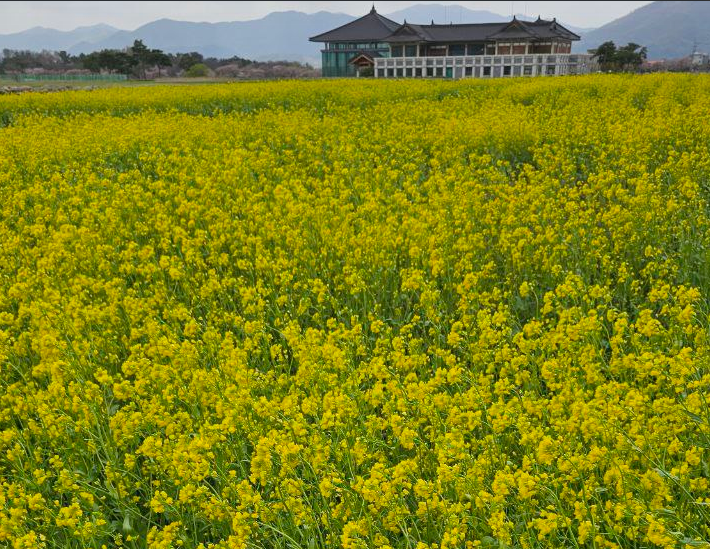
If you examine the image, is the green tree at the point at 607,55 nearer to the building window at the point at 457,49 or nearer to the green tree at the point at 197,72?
the building window at the point at 457,49

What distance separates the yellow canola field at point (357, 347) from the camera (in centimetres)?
306

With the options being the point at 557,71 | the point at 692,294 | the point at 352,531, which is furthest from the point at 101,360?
the point at 557,71

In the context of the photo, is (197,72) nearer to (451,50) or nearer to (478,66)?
(451,50)

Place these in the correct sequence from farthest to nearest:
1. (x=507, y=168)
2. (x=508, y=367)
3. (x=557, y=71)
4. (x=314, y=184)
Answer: (x=557, y=71) → (x=507, y=168) → (x=314, y=184) → (x=508, y=367)

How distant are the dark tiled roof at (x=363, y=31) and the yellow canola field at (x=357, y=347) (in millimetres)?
56499

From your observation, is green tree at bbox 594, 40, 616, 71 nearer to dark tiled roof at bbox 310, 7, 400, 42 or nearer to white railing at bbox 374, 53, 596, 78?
white railing at bbox 374, 53, 596, 78

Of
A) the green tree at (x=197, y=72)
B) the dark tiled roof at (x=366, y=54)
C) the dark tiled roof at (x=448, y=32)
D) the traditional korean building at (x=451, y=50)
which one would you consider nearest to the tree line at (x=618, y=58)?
the traditional korean building at (x=451, y=50)

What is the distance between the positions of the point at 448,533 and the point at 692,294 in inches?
110

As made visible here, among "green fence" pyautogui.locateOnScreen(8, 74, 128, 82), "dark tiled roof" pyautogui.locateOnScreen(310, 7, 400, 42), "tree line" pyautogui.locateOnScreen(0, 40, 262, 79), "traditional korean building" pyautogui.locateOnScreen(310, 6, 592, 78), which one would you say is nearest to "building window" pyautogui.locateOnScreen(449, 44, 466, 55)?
"traditional korean building" pyautogui.locateOnScreen(310, 6, 592, 78)

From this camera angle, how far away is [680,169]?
8.98 m

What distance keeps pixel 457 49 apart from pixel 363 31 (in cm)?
1174

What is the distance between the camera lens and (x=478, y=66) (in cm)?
5525

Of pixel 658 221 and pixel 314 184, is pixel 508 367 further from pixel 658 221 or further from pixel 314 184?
pixel 314 184

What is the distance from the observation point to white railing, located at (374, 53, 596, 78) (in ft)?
177
